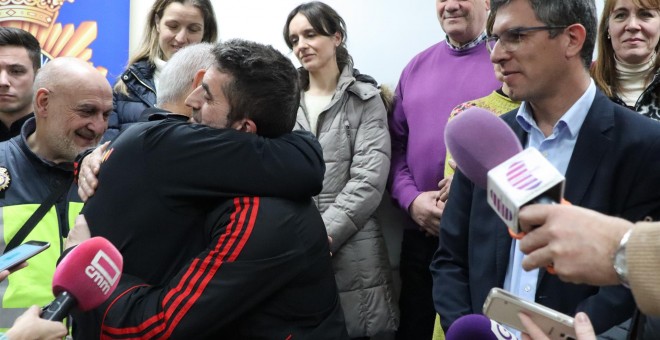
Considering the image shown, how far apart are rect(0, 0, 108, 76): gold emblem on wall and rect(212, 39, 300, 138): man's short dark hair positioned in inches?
94.0

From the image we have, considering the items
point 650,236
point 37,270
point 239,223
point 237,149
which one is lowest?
point 37,270

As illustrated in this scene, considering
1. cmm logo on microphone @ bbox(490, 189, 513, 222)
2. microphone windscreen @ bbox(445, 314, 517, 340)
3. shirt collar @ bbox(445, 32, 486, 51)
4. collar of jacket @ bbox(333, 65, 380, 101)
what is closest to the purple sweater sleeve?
collar of jacket @ bbox(333, 65, 380, 101)

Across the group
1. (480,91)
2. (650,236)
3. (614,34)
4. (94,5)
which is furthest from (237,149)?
(94,5)

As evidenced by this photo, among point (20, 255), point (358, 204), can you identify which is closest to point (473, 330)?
point (20, 255)

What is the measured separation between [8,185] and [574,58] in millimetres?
1835

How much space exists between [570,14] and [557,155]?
409 mm

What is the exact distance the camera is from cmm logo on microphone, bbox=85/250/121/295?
1696 millimetres

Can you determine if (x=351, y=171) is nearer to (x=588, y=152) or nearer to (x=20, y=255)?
(x=588, y=152)

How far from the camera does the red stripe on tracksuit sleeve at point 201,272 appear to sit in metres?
1.92

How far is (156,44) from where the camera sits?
13.0 ft

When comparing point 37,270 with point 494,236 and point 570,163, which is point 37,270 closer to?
point 494,236

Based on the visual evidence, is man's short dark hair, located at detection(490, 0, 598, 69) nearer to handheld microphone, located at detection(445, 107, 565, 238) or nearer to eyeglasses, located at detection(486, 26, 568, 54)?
eyeglasses, located at detection(486, 26, 568, 54)

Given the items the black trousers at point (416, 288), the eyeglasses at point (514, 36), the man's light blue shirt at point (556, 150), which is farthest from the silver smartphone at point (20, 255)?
the black trousers at point (416, 288)

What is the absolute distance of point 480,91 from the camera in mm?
3502
